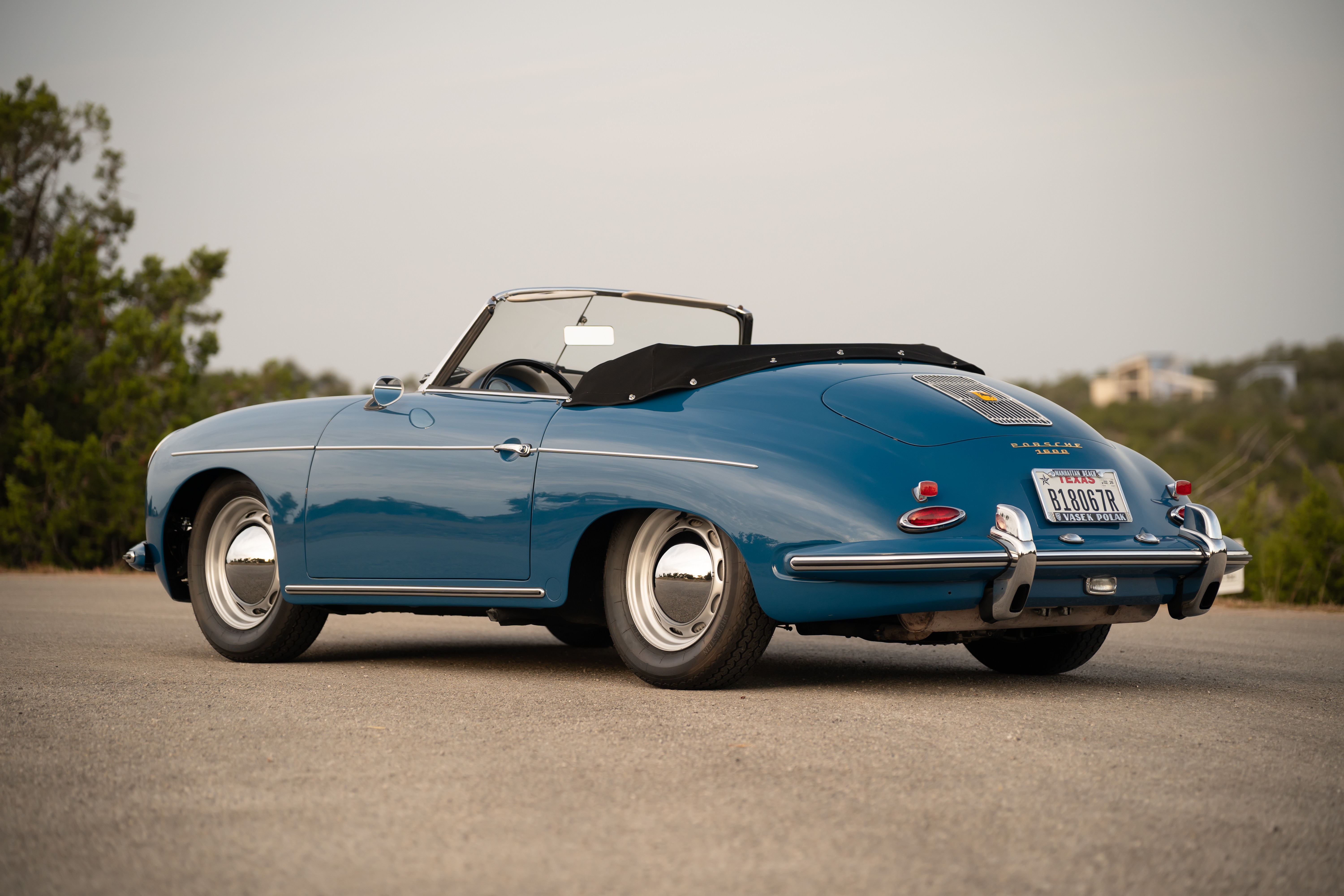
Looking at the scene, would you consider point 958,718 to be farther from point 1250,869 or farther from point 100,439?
point 100,439

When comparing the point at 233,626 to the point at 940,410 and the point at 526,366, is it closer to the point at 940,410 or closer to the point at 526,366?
the point at 526,366

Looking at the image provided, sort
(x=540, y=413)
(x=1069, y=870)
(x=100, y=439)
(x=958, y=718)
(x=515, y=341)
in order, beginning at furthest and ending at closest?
(x=100, y=439) < (x=515, y=341) < (x=540, y=413) < (x=958, y=718) < (x=1069, y=870)

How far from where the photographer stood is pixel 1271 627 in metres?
8.52

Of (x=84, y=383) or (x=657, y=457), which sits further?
(x=84, y=383)

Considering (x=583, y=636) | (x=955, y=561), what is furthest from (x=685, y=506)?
(x=583, y=636)

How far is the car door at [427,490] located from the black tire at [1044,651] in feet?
6.82

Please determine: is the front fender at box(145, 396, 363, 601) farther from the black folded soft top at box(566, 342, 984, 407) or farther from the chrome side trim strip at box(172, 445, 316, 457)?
the black folded soft top at box(566, 342, 984, 407)

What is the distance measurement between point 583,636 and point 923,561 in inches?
116

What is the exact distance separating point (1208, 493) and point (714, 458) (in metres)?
11.1

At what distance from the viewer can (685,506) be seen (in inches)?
190

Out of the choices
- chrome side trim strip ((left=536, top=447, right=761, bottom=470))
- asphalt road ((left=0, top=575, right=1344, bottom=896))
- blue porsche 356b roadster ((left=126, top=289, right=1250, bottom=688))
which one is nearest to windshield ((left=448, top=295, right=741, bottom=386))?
blue porsche 356b roadster ((left=126, top=289, right=1250, bottom=688))

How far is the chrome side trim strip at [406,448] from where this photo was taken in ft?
18.0

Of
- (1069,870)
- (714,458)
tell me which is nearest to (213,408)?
(714,458)

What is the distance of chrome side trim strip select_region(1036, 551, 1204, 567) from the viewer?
4.59 m
